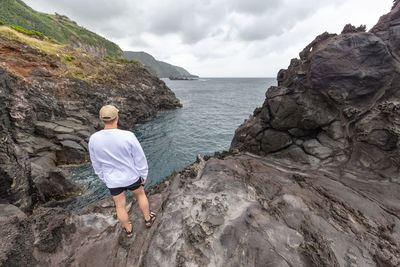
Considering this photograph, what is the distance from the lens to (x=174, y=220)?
4965mm

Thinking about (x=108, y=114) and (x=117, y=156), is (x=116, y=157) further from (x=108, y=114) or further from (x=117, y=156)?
(x=108, y=114)

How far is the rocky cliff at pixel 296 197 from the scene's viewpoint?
12.7 feet

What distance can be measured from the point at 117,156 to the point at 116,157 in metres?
0.03

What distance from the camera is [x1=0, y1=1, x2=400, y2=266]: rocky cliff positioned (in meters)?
3.86

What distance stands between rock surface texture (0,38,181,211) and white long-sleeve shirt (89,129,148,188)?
768 centimetres

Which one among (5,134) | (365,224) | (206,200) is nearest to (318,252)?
(365,224)

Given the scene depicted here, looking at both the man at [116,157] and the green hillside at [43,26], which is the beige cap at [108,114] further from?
the green hillside at [43,26]

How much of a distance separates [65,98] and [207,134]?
20310 millimetres

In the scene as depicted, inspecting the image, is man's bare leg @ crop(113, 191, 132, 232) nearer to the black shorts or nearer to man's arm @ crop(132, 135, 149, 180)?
the black shorts

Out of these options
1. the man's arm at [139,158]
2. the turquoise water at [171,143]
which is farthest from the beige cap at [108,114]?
the turquoise water at [171,143]

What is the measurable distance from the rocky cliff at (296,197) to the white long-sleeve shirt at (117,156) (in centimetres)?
203

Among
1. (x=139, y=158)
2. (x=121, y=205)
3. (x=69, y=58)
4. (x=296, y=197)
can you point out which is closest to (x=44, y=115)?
(x=69, y=58)

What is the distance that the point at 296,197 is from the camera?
582cm

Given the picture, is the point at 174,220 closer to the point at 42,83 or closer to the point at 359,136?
the point at 359,136
